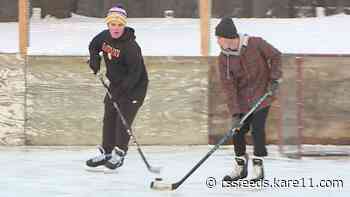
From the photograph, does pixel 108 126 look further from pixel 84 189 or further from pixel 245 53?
pixel 245 53

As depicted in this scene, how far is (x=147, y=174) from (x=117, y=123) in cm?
56

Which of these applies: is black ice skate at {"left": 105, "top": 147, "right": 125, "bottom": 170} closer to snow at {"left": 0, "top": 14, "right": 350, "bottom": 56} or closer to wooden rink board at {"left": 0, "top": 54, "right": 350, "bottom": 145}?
wooden rink board at {"left": 0, "top": 54, "right": 350, "bottom": 145}

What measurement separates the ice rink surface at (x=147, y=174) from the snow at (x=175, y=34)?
1.38 m

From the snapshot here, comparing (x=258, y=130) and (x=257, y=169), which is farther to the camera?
(x=257, y=169)

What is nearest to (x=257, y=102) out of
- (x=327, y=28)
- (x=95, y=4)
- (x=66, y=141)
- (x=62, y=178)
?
(x=62, y=178)

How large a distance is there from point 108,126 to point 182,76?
1767 millimetres

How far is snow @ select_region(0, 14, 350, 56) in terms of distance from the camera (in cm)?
965

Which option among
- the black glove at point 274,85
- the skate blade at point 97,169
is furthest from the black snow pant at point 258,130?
the skate blade at point 97,169

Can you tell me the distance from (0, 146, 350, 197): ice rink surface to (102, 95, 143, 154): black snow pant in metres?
0.28

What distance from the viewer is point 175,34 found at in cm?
1112

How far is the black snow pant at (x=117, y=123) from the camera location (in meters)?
7.08

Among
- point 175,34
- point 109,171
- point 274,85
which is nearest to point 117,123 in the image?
point 109,171

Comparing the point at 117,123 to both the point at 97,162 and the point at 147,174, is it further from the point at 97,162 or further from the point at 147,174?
the point at 147,174

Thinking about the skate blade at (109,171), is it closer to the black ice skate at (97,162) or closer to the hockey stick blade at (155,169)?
the black ice skate at (97,162)
